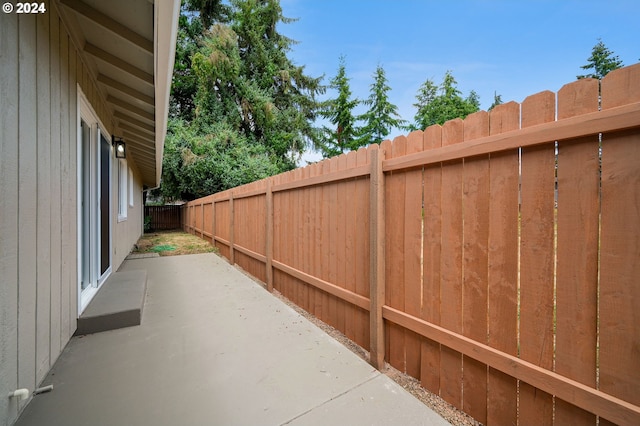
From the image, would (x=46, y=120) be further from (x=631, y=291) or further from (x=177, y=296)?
(x=631, y=291)

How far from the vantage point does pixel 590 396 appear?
1.14 meters

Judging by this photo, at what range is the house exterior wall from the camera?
1.30 m

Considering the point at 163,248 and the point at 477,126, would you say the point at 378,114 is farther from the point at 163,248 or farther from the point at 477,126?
the point at 477,126

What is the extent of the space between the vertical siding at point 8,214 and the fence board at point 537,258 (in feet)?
8.14

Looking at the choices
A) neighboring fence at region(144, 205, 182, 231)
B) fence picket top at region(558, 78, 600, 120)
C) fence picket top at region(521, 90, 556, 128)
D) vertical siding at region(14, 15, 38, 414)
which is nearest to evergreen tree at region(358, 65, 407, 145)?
neighboring fence at region(144, 205, 182, 231)

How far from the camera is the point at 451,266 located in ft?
5.49

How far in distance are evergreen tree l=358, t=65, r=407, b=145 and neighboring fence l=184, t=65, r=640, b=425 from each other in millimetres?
17595

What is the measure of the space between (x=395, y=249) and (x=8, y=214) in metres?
2.23

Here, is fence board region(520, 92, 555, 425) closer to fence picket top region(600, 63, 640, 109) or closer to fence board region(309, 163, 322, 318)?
fence picket top region(600, 63, 640, 109)

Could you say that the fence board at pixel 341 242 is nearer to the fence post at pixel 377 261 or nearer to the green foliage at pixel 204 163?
the fence post at pixel 377 261

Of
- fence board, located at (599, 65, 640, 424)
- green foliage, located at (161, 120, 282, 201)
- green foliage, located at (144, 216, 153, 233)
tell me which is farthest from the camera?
green foliage, located at (144, 216, 153, 233)

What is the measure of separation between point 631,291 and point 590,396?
477 millimetres

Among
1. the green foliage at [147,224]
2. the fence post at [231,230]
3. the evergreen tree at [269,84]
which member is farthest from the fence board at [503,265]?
the evergreen tree at [269,84]

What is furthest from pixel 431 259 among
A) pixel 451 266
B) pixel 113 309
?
pixel 113 309
